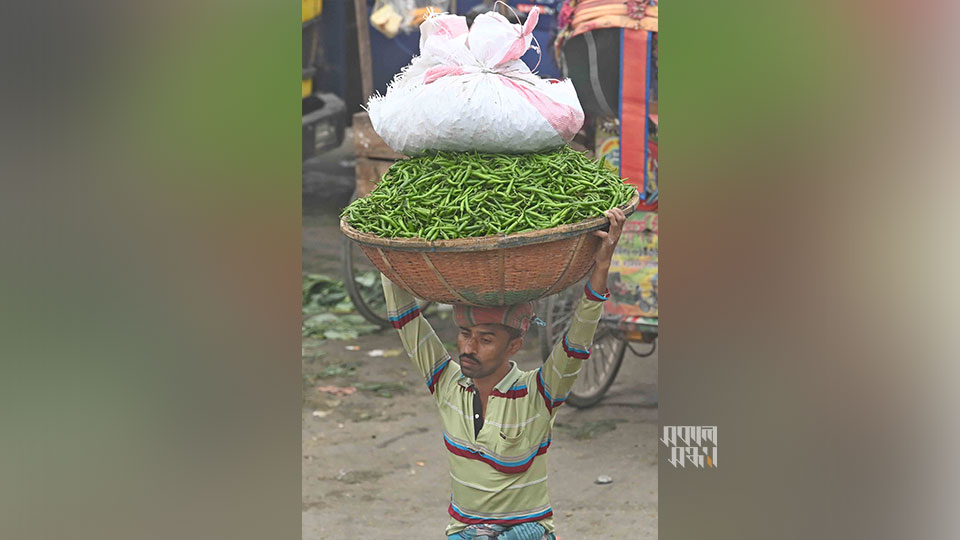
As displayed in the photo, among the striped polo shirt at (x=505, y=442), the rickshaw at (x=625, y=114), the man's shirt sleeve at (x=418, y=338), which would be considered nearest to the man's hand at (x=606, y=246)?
the striped polo shirt at (x=505, y=442)

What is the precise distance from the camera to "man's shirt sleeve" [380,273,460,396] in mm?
3609

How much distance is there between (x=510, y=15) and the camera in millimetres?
6641

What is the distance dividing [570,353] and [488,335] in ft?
0.90

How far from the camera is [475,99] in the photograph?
3252 millimetres

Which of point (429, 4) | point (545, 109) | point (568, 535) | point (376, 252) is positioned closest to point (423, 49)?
point (545, 109)

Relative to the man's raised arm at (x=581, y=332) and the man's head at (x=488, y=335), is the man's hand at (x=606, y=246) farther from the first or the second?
the man's head at (x=488, y=335)

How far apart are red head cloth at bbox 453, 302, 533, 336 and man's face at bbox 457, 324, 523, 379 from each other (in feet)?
0.06

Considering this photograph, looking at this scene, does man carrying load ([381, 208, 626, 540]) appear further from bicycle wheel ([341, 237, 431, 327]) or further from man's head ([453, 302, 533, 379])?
bicycle wheel ([341, 237, 431, 327])

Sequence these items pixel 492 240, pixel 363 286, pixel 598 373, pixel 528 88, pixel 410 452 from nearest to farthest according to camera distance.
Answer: pixel 492 240
pixel 528 88
pixel 410 452
pixel 598 373
pixel 363 286

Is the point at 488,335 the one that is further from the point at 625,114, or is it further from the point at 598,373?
the point at 598,373

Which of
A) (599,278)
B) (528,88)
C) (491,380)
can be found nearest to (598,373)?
(491,380)

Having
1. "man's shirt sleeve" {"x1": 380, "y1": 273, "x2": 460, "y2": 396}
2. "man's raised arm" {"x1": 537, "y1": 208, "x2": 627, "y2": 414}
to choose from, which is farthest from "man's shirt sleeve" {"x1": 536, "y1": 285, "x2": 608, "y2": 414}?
"man's shirt sleeve" {"x1": 380, "y1": 273, "x2": 460, "y2": 396}

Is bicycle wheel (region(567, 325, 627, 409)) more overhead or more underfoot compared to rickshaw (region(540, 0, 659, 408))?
more underfoot

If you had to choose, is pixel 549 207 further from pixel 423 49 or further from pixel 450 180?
pixel 423 49
